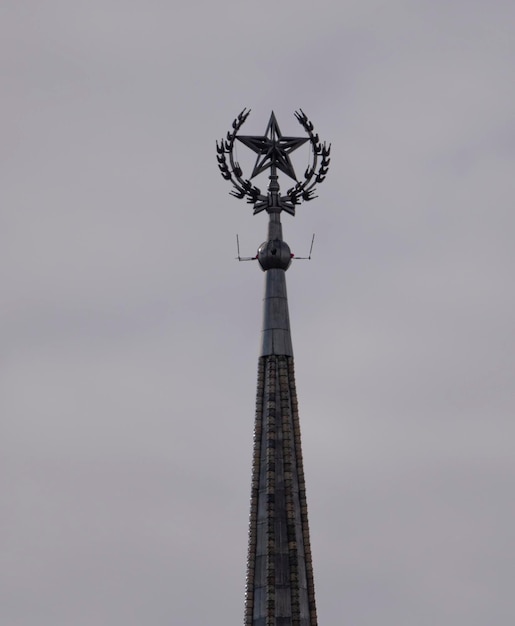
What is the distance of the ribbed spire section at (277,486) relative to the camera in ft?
384

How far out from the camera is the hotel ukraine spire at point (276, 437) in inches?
4619

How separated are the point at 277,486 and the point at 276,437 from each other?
8.42ft

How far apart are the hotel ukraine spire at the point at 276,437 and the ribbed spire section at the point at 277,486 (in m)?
0.05

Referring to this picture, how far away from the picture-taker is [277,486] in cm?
11962

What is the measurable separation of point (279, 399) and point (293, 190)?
1108 centimetres

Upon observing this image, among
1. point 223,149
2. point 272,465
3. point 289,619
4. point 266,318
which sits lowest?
point 289,619

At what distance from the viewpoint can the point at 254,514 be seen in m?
119

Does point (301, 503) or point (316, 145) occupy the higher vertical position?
point (316, 145)

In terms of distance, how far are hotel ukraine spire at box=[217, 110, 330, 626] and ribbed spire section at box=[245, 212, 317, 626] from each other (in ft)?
0.16

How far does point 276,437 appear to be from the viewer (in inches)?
4751

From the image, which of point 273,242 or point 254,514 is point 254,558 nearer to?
point 254,514

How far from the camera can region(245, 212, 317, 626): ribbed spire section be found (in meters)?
117

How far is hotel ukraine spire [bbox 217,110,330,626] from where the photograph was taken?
117 meters

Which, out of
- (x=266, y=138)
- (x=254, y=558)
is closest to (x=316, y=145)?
(x=266, y=138)
